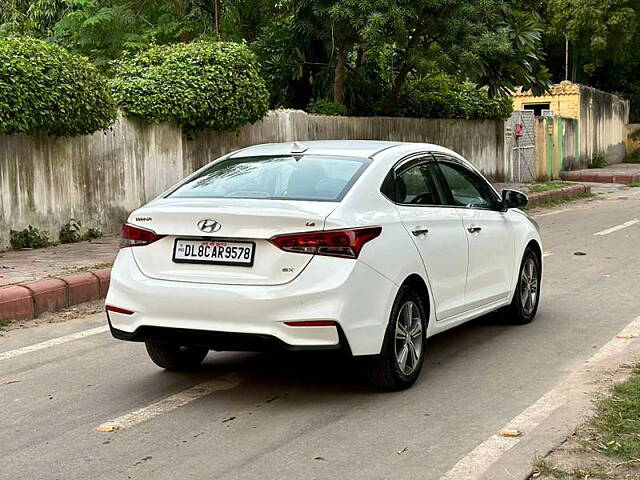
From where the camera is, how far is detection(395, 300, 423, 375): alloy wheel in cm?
625

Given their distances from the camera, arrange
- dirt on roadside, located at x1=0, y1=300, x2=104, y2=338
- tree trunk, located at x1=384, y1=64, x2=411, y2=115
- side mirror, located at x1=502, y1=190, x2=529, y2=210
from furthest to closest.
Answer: tree trunk, located at x1=384, y1=64, x2=411, y2=115, dirt on roadside, located at x1=0, y1=300, x2=104, y2=338, side mirror, located at x1=502, y1=190, x2=529, y2=210

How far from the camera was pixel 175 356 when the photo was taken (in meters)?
6.86

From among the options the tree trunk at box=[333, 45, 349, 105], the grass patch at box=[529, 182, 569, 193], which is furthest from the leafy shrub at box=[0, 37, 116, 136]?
the grass patch at box=[529, 182, 569, 193]

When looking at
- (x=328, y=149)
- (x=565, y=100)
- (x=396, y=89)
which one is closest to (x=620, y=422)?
(x=328, y=149)

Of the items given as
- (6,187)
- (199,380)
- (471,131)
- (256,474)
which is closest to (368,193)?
(199,380)

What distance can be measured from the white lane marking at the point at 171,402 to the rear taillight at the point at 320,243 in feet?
3.88

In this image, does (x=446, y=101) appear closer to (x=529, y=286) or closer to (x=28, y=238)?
(x=28, y=238)

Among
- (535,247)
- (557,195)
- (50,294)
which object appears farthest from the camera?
(557,195)

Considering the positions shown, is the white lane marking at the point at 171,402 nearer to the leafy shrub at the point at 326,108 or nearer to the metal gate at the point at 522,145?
the leafy shrub at the point at 326,108

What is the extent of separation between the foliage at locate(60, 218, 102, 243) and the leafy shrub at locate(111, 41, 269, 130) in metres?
1.87

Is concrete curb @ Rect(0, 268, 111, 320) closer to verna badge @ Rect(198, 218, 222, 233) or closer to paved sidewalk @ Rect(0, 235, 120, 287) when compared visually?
paved sidewalk @ Rect(0, 235, 120, 287)

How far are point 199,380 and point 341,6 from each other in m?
11.0

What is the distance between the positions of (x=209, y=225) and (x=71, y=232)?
24.5ft

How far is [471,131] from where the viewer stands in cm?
2412
